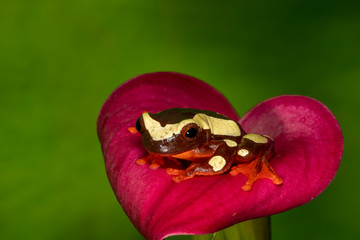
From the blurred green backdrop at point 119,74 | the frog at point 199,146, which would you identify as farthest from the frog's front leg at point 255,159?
the blurred green backdrop at point 119,74

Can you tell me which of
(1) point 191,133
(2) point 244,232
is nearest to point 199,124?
(1) point 191,133

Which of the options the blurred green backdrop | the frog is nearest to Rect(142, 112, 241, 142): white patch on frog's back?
the frog

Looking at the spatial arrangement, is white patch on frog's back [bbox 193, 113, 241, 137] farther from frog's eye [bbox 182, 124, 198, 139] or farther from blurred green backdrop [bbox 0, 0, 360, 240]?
blurred green backdrop [bbox 0, 0, 360, 240]

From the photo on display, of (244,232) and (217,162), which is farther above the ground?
(217,162)

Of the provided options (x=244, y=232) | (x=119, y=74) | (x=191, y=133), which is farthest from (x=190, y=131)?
(x=119, y=74)

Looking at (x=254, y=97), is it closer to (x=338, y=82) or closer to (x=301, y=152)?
(x=338, y=82)

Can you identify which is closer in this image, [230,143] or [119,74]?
[230,143]

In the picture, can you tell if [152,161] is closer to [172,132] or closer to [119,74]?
[172,132]
